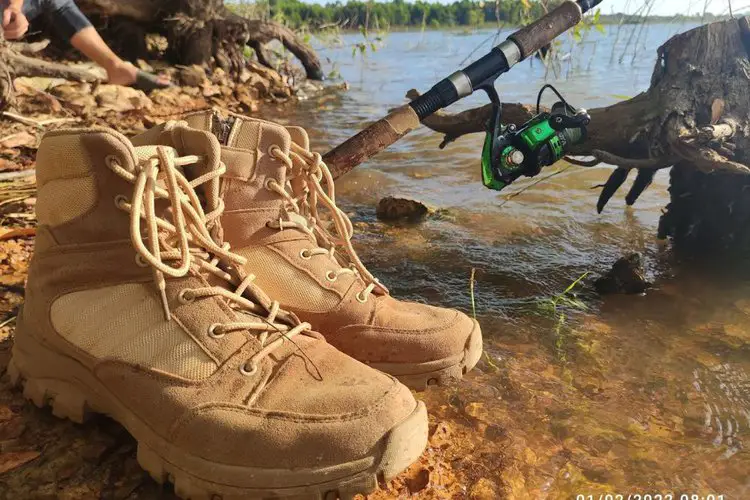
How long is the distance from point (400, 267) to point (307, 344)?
154cm

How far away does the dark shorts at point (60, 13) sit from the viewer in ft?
17.3

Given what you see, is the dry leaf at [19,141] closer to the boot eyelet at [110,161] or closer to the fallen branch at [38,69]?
the fallen branch at [38,69]

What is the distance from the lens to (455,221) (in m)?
3.69

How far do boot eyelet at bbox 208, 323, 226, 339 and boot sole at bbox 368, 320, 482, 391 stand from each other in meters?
0.50

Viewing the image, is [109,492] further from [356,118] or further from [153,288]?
[356,118]

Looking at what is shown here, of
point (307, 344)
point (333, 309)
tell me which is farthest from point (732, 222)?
point (307, 344)

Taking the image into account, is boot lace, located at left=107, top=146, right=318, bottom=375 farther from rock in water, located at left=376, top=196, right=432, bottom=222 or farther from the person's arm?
the person's arm

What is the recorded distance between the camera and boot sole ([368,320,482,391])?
1686mm

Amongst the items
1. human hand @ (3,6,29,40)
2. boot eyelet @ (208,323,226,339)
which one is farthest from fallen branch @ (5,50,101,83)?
boot eyelet @ (208,323,226,339)

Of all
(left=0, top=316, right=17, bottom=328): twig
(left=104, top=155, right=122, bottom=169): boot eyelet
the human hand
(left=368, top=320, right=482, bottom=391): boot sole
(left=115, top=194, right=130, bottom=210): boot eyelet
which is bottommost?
(left=0, top=316, right=17, bottom=328): twig

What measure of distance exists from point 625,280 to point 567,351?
718 millimetres

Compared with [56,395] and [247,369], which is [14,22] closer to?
[56,395]

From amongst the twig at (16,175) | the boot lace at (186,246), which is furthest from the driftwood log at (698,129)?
the twig at (16,175)

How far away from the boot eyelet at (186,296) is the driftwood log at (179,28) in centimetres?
931
